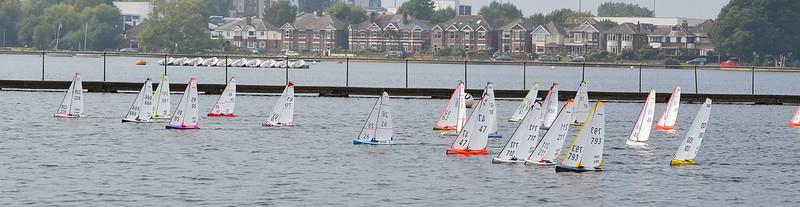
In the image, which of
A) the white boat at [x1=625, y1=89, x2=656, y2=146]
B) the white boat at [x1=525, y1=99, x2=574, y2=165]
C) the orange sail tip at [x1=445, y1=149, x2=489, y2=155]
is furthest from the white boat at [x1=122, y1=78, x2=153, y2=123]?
the white boat at [x1=525, y1=99, x2=574, y2=165]

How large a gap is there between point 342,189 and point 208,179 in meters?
4.36

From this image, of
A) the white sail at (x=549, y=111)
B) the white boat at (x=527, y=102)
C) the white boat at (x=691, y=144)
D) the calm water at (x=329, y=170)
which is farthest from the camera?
the white sail at (x=549, y=111)

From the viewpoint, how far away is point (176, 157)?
56500mm

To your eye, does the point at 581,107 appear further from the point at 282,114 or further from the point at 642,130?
the point at 282,114

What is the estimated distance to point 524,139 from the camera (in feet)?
170

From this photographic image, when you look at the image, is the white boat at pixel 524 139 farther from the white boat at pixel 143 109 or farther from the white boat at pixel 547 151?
the white boat at pixel 143 109

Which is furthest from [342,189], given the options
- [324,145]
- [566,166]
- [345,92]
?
[345,92]

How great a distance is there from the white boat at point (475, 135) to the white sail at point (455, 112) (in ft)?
16.0

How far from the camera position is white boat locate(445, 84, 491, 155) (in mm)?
52875

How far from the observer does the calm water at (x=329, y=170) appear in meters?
45.5

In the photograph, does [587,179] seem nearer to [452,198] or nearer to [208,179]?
[452,198]

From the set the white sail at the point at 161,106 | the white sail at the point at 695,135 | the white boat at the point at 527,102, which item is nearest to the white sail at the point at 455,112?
the white boat at the point at 527,102

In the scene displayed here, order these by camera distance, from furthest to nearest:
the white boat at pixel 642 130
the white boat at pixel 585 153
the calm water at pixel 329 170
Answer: the white boat at pixel 642 130 → the white boat at pixel 585 153 → the calm water at pixel 329 170

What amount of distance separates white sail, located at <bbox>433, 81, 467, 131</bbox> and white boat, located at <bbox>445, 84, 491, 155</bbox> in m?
4.88
